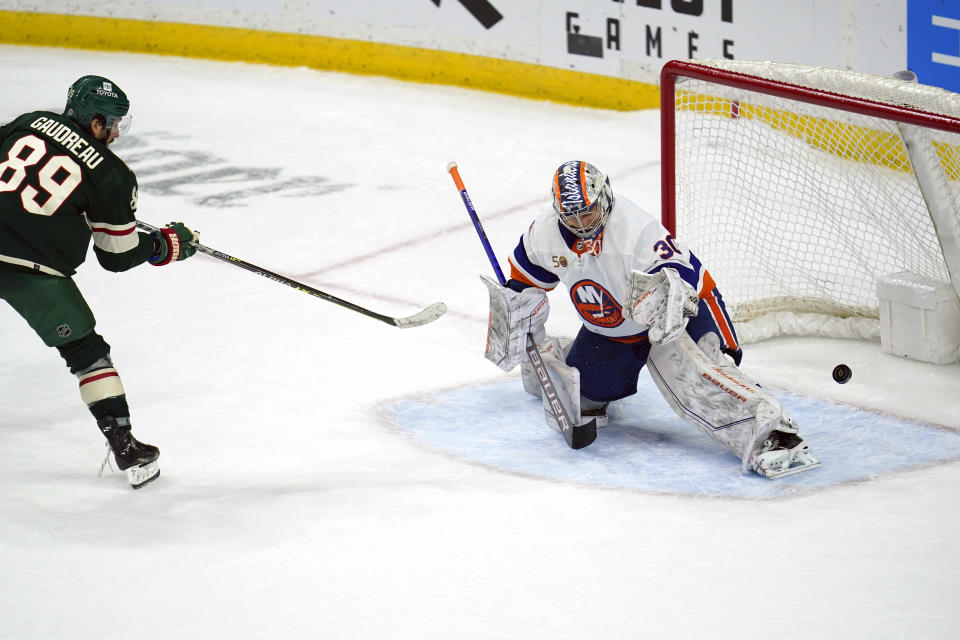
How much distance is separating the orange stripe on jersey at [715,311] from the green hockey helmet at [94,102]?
1.56 m

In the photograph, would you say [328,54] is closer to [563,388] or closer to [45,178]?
[563,388]

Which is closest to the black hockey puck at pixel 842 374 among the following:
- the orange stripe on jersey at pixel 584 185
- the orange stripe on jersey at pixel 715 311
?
the orange stripe on jersey at pixel 715 311

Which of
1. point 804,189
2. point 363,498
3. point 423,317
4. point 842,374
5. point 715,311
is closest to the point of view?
point 363,498

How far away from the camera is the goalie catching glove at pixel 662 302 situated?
306 centimetres

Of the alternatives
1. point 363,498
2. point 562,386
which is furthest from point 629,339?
point 363,498

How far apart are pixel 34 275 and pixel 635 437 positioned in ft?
5.47

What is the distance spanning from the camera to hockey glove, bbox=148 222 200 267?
3246mm

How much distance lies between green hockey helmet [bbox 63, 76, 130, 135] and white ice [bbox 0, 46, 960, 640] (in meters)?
0.94

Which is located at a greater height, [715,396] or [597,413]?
[715,396]

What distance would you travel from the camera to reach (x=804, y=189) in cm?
407

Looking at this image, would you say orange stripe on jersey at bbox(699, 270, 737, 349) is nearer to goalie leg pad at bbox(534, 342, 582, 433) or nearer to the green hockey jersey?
goalie leg pad at bbox(534, 342, 582, 433)

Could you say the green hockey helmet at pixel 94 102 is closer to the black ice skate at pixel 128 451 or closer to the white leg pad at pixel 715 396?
the black ice skate at pixel 128 451

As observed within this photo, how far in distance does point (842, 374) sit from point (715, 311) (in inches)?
22.7

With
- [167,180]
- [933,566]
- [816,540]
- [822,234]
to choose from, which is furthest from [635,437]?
[167,180]
